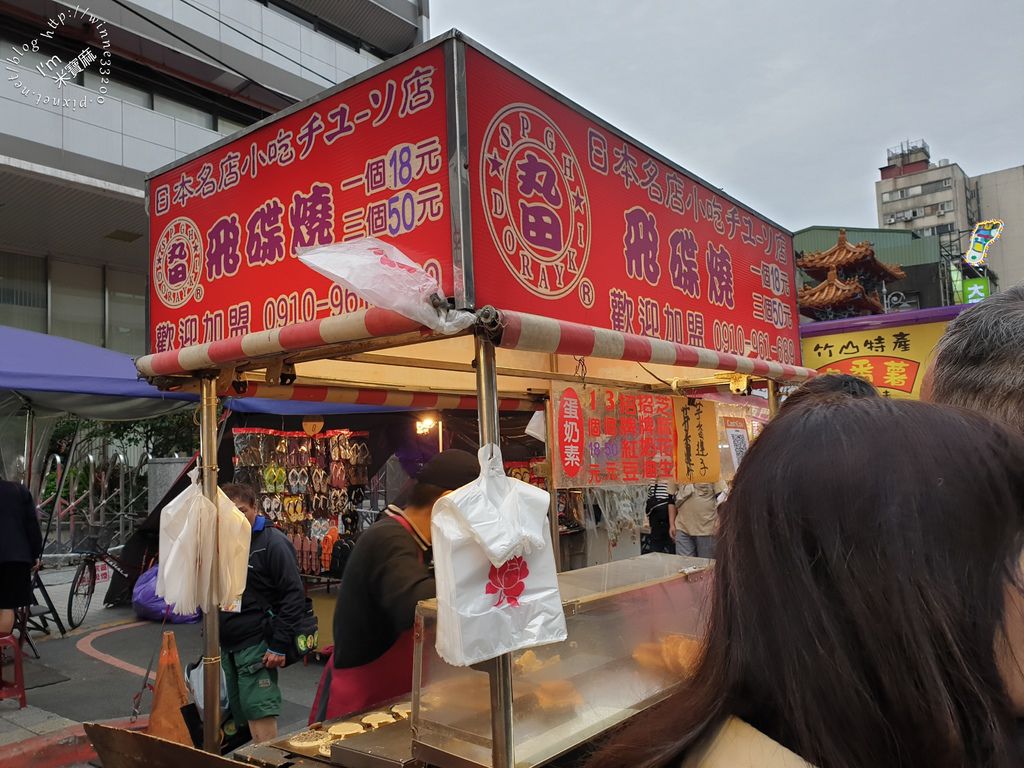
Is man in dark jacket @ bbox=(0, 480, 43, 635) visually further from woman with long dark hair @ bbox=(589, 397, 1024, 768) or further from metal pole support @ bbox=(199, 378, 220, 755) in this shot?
woman with long dark hair @ bbox=(589, 397, 1024, 768)

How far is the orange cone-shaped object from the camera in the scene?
376 centimetres

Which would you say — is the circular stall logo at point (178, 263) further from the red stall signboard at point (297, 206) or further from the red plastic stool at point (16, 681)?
the red plastic stool at point (16, 681)

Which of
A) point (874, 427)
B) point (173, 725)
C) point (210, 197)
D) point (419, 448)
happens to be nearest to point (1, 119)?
point (419, 448)

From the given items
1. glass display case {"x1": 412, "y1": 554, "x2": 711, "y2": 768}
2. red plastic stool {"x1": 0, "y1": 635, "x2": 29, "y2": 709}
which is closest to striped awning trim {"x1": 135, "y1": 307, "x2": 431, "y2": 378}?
glass display case {"x1": 412, "y1": 554, "x2": 711, "y2": 768}

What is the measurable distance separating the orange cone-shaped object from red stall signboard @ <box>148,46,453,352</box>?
183 cm

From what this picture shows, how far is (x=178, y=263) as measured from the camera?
374 centimetres

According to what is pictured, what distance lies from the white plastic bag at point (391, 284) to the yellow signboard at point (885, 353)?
289 inches

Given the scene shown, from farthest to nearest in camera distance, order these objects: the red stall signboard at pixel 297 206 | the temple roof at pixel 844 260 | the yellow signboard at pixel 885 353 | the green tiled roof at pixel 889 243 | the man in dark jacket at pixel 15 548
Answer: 1. the green tiled roof at pixel 889 243
2. the temple roof at pixel 844 260
3. the yellow signboard at pixel 885 353
4. the man in dark jacket at pixel 15 548
5. the red stall signboard at pixel 297 206

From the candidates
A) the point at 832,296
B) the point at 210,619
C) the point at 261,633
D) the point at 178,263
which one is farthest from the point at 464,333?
the point at 832,296

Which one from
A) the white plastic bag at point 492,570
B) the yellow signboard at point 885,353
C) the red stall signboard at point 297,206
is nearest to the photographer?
the white plastic bag at point 492,570

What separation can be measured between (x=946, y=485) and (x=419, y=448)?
25.7ft

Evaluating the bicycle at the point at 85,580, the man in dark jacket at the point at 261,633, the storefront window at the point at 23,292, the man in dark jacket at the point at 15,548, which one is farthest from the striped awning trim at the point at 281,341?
the storefront window at the point at 23,292

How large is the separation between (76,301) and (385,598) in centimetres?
1499

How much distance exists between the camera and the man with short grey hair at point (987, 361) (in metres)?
1.44
